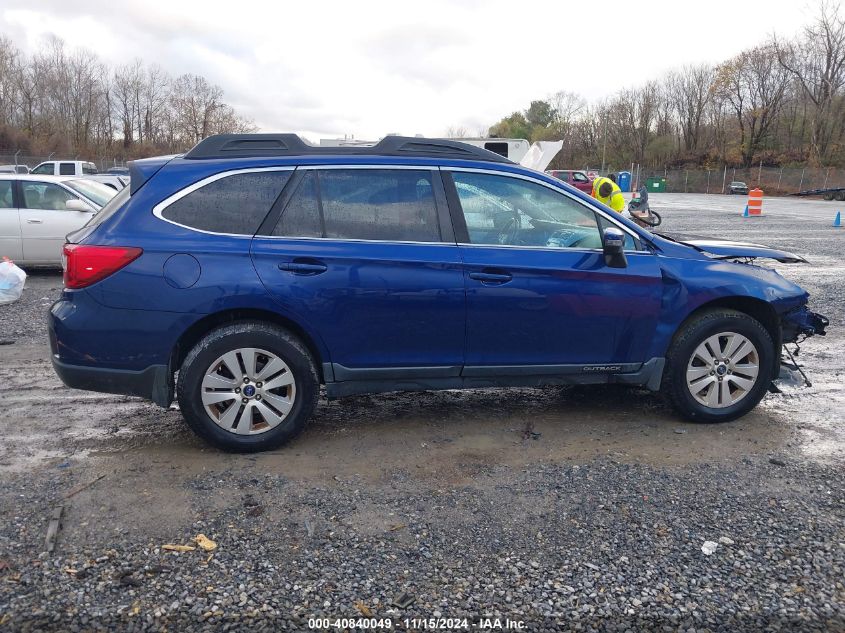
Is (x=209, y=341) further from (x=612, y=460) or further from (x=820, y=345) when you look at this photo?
(x=820, y=345)

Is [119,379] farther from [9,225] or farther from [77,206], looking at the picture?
[9,225]

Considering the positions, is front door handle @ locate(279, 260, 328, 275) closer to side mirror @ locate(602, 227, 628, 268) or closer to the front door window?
the front door window

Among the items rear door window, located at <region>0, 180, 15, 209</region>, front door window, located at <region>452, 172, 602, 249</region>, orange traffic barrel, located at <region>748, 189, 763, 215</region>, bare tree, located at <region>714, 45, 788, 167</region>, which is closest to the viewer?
front door window, located at <region>452, 172, 602, 249</region>

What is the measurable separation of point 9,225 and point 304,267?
8548 millimetres

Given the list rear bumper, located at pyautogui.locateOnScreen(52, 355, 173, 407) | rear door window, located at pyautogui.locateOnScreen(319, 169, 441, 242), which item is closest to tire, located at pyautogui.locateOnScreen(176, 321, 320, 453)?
rear bumper, located at pyautogui.locateOnScreen(52, 355, 173, 407)

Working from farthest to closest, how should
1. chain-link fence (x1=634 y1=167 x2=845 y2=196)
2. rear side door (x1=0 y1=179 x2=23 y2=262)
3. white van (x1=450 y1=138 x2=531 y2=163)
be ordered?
chain-link fence (x1=634 y1=167 x2=845 y2=196), white van (x1=450 y1=138 x2=531 y2=163), rear side door (x1=0 y1=179 x2=23 y2=262)

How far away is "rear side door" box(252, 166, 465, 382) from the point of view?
4.16 m

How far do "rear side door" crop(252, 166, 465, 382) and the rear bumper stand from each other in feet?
2.82

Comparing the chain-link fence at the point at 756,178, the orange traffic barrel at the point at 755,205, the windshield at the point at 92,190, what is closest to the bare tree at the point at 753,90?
the chain-link fence at the point at 756,178

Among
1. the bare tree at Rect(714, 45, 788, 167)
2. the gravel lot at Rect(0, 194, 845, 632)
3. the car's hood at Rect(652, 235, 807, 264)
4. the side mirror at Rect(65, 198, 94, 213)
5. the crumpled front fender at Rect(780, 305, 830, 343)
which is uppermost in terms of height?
the bare tree at Rect(714, 45, 788, 167)

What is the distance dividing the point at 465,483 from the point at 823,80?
74606 millimetres

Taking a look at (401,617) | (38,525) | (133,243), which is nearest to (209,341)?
(133,243)

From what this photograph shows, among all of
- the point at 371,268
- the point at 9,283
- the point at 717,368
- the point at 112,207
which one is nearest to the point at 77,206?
the point at 9,283

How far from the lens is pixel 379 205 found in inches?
172
